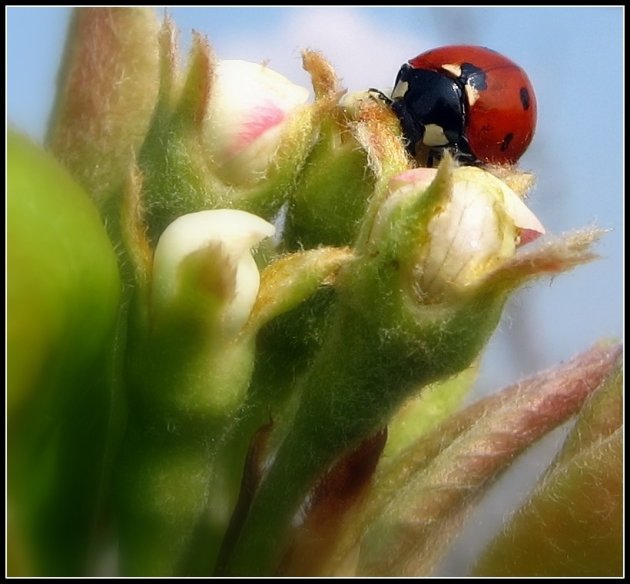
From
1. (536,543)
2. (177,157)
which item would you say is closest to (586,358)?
(536,543)

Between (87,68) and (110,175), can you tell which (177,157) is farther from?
(87,68)

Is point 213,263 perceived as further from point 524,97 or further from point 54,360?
point 524,97

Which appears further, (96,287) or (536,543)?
(536,543)

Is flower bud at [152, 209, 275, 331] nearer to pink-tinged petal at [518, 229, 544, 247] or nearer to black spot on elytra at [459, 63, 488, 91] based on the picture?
pink-tinged petal at [518, 229, 544, 247]

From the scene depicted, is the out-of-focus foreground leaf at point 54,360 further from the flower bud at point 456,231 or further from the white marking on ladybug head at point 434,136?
the white marking on ladybug head at point 434,136

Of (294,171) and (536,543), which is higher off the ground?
(294,171)

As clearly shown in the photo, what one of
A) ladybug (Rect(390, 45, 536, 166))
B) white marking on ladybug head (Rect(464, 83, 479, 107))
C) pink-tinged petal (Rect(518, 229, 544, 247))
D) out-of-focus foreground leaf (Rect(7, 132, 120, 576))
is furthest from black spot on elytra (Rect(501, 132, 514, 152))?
out-of-focus foreground leaf (Rect(7, 132, 120, 576))

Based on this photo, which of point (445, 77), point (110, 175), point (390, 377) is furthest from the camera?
point (445, 77)
